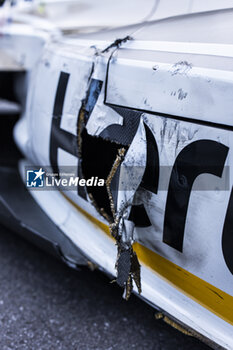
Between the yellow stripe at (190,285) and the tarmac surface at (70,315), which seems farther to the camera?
the tarmac surface at (70,315)

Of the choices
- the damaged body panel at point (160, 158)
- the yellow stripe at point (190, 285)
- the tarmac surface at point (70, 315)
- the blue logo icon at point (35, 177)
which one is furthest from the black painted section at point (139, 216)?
the blue logo icon at point (35, 177)

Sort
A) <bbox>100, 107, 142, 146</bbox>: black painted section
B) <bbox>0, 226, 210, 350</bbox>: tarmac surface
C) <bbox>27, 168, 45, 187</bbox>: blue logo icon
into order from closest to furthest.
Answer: <bbox>100, 107, 142, 146</bbox>: black painted section, <bbox>0, 226, 210, 350</bbox>: tarmac surface, <bbox>27, 168, 45, 187</bbox>: blue logo icon

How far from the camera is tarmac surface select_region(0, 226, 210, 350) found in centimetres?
166

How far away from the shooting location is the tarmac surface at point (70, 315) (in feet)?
5.45

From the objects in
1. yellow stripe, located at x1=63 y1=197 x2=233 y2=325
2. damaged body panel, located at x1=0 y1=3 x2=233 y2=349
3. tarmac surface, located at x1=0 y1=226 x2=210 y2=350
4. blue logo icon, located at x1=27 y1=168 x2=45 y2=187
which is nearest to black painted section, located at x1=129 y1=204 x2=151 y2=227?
damaged body panel, located at x1=0 y1=3 x2=233 y2=349

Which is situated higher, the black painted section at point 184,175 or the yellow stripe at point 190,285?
the black painted section at point 184,175

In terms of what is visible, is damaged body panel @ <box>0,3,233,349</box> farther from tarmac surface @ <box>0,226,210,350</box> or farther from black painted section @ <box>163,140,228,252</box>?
tarmac surface @ <box>0,226,210,350</box>

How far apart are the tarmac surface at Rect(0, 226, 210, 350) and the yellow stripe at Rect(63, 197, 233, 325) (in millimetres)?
304

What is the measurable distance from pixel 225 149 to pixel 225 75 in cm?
20

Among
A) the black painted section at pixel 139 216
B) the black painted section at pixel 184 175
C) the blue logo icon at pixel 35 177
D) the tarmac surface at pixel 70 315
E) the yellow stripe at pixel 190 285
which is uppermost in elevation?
the black painted section at pixel 184 175

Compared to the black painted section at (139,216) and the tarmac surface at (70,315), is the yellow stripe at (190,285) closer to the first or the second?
the black painted section at (139,216)

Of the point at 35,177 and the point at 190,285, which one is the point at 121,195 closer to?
the point at 190,285

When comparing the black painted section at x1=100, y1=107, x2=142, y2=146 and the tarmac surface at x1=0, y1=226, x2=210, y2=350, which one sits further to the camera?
the tarmac surface at x1=0, y1=226, x2=210, y2=350

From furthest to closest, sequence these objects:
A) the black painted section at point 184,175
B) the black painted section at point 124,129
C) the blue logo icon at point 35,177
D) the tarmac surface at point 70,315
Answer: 1. the blue logo icon at point 35,177
2. the tarmac surface at point 70,315
3. the black painted section at point 124,129
4. the black painted section at point 184,175
